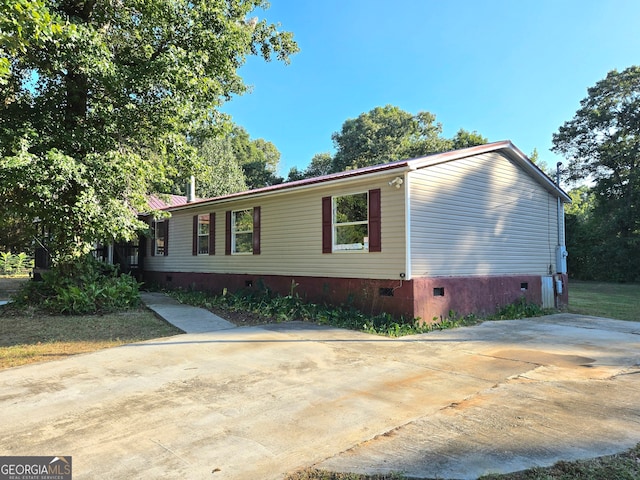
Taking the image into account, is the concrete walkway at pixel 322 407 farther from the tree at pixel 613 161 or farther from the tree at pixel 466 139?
the tree at pixel 466 139

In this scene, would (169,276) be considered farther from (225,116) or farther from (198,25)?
(198,25)

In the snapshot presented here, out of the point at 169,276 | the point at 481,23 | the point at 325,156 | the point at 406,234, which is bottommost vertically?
the point at 169,276

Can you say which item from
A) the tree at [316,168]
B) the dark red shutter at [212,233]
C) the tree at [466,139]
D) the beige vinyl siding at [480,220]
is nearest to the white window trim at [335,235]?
the beige vinyl siding at [480,220]

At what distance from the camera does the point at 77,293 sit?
9.60 m

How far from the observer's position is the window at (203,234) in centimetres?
1378

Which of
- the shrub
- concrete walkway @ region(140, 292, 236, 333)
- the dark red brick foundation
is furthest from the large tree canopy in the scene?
the dark red brick foundation

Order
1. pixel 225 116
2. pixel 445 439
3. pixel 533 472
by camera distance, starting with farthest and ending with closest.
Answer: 1. pixel 225 116
2. pixel 445 439
3. pixel 533 472

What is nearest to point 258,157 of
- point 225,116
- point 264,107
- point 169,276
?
point 264,107

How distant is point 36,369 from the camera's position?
5.34 m

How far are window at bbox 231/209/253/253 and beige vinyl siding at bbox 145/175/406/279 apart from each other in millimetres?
232

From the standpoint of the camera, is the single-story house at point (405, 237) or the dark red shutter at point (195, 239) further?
the dark red shutter at point (195, 239)

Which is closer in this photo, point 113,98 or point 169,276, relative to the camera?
point 113,98

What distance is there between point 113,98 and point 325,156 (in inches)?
1127

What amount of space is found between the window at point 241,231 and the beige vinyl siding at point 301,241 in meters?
0.23
